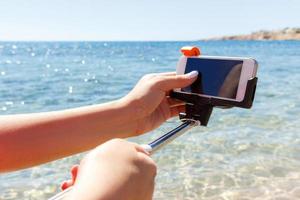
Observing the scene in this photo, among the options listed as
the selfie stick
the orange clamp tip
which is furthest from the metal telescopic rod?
the orange clamp tip

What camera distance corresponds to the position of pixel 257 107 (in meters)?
8.99

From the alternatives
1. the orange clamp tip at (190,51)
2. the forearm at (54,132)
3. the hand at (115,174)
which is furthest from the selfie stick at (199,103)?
the hand at (115,174)

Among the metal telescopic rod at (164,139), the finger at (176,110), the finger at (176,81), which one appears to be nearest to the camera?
the metal telescopic rod at (164,139)

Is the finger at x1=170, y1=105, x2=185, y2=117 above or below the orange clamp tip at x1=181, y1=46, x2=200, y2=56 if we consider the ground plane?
below

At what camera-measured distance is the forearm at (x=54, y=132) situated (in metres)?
1.25

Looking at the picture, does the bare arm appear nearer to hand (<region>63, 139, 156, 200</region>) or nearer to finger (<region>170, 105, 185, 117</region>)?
finger (<region>170, 105, 185, 117</region>)

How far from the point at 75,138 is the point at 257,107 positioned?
7.93 m

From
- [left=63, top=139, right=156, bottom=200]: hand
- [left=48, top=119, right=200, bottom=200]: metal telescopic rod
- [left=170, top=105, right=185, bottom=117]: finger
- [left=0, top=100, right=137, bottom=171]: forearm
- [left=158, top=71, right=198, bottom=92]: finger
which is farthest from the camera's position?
[left=170, top=105, right=185, bottom=117]: finger

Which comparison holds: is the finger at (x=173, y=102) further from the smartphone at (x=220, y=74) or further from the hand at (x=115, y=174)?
the hand at (x=115, y=174)

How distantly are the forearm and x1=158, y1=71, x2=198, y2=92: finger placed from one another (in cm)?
22

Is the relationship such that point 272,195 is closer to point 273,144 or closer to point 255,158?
point 255,158

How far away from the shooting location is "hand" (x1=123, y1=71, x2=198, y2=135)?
1.69m

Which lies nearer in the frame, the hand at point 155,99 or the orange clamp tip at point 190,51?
the hand at point 155,99

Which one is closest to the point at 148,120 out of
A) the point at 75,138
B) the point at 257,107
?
the point at 75,138
